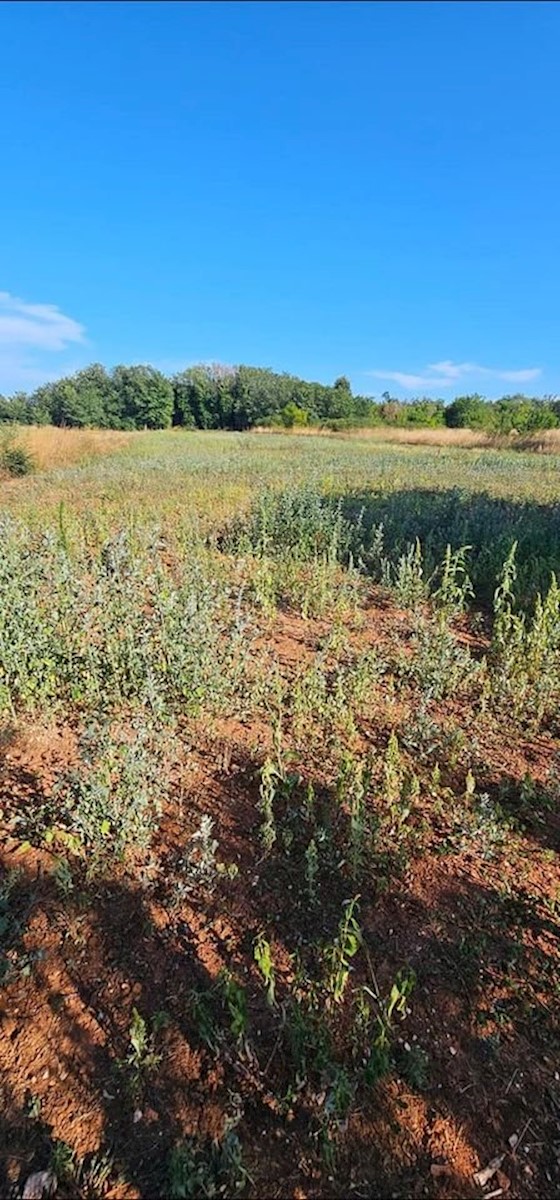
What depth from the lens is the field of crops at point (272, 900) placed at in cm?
161

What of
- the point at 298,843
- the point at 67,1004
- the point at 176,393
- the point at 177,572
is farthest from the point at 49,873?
the point at 176,393

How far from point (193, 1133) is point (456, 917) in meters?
1.21

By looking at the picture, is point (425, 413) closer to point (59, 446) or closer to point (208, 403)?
point (208, 403)

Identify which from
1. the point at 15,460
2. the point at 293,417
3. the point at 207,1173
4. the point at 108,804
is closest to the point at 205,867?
the point at 108,804

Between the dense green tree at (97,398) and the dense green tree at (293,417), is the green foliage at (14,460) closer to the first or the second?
the dense green tree at (293,417)

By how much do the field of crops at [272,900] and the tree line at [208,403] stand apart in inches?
1882

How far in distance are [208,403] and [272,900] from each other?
66.3m

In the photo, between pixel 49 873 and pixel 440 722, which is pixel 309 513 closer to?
pixel 440 722

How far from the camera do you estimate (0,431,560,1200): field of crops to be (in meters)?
1.61

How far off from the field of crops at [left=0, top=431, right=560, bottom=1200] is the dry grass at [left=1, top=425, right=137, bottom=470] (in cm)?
1467

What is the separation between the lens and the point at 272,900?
2.34 m

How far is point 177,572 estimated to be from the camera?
6.27 m

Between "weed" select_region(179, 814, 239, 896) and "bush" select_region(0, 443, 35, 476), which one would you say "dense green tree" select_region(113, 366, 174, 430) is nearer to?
"bush" select_region(0, 443, 35, 476)

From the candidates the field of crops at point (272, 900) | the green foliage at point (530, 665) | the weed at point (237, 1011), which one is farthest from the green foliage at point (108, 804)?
the green foliage at point (530, 665)
